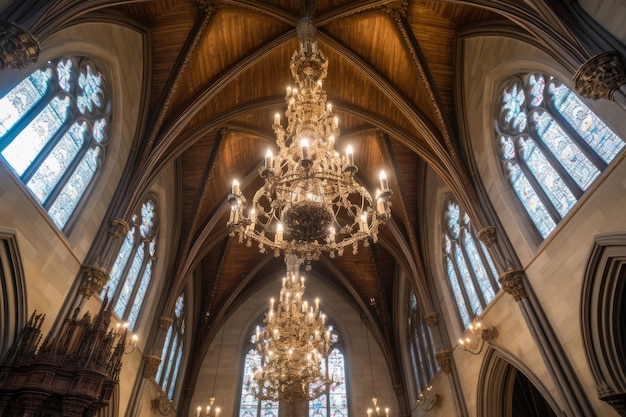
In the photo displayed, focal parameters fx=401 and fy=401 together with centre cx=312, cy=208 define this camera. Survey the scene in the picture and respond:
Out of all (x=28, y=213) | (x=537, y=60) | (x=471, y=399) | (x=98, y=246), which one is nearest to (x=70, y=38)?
(x=28, y=213)

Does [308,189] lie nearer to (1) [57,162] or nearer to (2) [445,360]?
(1) [57,162]

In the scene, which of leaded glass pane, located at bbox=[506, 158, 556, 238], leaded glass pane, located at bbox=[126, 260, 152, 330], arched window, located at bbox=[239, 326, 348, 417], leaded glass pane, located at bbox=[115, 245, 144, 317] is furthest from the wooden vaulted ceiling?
arched window, located at bbox=[239, 326, 348, 417]

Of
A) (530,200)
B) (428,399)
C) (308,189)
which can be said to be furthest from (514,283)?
(428,399)

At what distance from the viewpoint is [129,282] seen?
11953mm

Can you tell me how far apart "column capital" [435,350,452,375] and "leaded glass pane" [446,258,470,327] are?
1200 mm

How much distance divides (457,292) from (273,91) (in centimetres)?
908

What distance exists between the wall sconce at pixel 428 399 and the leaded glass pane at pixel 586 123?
963cm

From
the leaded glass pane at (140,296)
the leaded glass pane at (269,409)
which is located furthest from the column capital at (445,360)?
the leaded glass pane at (140,296)

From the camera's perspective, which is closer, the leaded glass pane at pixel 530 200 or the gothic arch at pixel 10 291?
the gothic arch at pixel 10 291

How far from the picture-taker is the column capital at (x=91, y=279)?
8531mm

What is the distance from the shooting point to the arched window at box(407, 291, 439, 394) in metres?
14.8

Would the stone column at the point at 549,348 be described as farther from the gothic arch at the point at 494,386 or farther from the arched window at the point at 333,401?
the arched window at the point at 333,401

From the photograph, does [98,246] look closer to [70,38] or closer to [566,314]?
[70,38]

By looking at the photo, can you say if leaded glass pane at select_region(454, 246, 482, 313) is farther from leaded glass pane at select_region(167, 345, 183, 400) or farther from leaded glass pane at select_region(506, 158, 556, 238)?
leaded glass pane at select_region(167, 345, 183, 400)
